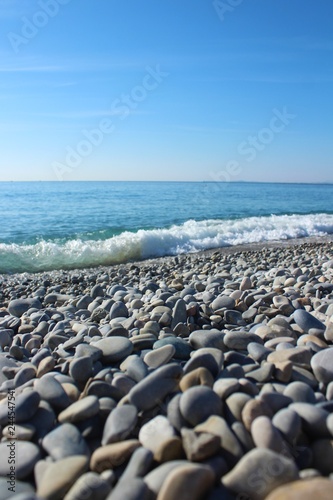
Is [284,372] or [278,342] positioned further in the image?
[278,342]

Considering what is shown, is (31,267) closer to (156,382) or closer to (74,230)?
(74,230)

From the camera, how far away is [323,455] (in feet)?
4.42

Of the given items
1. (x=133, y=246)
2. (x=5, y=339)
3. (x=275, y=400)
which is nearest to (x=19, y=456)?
(x=275, y=400)

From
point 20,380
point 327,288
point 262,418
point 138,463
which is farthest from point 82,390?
point 327,288

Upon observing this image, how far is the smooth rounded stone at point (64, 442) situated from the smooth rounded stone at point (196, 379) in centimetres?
46

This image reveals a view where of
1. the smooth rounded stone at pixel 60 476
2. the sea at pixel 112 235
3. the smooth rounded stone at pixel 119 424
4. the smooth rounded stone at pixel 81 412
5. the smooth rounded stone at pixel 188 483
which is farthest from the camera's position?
the sea at pixel 112 235

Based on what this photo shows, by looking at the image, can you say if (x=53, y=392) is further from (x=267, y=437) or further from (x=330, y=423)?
(x=330, y=423)

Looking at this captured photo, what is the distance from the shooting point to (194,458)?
1.30 meters

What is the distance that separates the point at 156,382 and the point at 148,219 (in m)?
15.7

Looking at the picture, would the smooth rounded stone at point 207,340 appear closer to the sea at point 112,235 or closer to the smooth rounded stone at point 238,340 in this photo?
the smooth rounded stone at point 238,340

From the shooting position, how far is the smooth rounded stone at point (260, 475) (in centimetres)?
117

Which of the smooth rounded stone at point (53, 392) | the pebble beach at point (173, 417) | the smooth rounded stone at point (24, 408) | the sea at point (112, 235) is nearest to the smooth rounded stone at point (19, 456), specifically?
the pebble beach at point (173, 417)

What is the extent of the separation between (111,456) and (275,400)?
0.65m

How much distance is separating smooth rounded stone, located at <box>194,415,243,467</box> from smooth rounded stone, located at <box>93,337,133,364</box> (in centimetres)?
82
